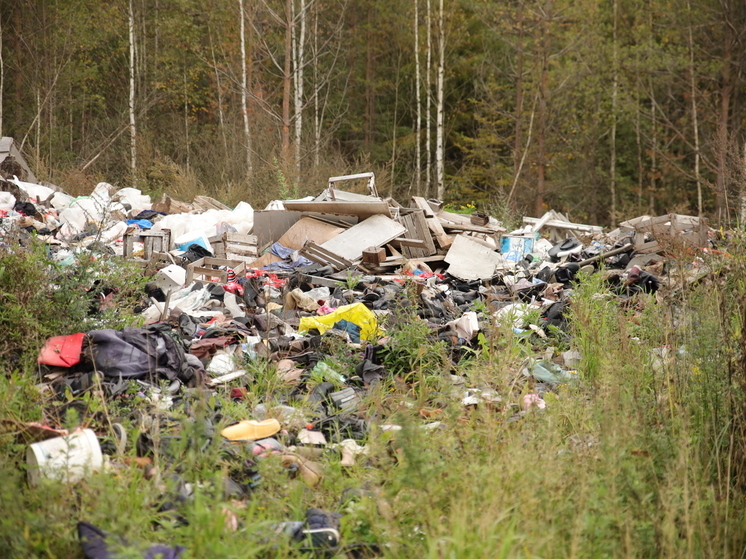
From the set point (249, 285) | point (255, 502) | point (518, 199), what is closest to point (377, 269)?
point (249, 285)

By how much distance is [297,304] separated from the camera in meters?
6.90

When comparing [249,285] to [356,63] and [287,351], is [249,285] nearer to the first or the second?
[287,351]

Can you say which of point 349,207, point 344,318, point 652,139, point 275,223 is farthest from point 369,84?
point 344,318

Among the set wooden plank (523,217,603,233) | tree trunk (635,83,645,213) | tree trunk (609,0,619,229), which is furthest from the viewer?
tree trunk (609,0,619,229)

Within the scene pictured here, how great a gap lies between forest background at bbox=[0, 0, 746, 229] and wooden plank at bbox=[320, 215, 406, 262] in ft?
26.2

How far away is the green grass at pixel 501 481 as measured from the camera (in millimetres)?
2520

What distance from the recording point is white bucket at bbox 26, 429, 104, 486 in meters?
2.92

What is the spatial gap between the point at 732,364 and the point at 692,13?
18.2m

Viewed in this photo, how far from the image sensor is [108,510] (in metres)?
2.42

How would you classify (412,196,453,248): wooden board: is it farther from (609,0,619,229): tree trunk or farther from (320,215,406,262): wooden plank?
(609,0,619,229): tree trunk

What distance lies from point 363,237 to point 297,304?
9.12ft

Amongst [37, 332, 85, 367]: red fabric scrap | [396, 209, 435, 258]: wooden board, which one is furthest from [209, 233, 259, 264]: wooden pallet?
[37, 332, 85, 367]: red fabric scrap

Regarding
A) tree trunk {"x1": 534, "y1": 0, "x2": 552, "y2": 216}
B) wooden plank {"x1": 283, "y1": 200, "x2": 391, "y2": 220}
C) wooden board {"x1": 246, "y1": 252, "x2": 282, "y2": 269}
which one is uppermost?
tree trunk {"x1": 534, "y1": 0, "x2": 552, "y2": 216}

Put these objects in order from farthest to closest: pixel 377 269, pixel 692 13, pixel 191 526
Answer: pixel 692 13 < pixel 377 269 < pixel 191 526
